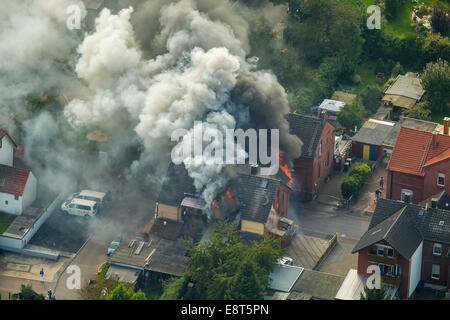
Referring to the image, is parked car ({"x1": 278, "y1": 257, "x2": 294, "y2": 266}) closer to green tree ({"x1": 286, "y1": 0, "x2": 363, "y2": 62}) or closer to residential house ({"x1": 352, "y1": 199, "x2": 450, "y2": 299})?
residential house ({"x1": 352, "y1": 199, "x2": 450, "y2": 299})

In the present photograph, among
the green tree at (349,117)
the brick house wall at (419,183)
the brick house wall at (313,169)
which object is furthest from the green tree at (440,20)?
the brick house wall at (419,183)

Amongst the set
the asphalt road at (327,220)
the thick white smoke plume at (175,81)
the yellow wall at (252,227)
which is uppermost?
the thick white smoke plume at (175,81)

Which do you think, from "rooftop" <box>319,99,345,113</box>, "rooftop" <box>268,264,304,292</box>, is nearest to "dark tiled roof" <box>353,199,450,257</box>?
"rooftop" <box>268,264,304,292</box>

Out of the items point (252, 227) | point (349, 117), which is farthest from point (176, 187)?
point (349, 117)

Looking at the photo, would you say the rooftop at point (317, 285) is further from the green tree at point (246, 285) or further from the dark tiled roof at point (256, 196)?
the dark tiled roof at point (256, 196)

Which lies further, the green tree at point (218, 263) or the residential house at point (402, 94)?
the residential house at point (402, 94)

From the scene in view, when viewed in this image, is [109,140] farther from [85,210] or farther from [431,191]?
[431,191]

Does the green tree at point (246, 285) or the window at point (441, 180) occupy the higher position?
the window at point (441, 180)

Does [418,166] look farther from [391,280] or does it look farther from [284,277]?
[284,277]
